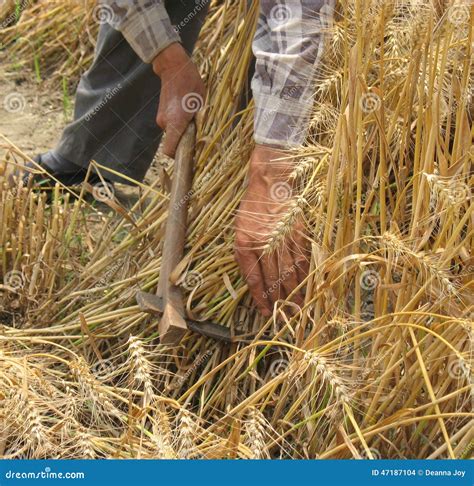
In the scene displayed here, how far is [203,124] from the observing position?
87.0 inches

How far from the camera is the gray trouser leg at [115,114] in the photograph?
111 inches

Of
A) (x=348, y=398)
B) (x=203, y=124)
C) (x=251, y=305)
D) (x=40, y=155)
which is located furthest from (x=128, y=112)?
(x=348, y=398)

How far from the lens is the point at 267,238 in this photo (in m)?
1.80

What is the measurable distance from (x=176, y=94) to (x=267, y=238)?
1.65 ft

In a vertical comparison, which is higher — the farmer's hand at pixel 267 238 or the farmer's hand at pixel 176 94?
the farmer's hand at pixel 176 94

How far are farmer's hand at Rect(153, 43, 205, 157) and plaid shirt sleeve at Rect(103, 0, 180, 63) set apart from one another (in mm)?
21

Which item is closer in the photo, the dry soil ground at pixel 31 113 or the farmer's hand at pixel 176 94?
the farmer's hand at pixel 176 94

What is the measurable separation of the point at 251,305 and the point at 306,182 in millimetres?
315

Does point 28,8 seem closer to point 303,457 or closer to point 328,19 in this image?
point 328,19

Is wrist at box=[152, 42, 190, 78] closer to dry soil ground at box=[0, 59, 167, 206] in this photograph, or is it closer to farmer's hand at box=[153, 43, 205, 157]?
farmer's hand at box=[153, 43, 205, 157]

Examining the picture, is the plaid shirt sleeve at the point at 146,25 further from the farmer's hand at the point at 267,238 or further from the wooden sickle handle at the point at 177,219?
the farmer's hand at the point at 267,238

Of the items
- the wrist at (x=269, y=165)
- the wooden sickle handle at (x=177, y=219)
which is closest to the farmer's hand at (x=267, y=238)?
the wrist at (x=269, y=165)

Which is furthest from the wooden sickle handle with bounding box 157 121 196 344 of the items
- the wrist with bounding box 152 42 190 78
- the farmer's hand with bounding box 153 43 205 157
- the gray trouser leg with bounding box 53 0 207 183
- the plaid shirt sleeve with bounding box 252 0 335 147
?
the gray trouser leg with bounding box 53 0 207 183

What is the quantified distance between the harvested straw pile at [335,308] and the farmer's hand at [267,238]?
0.04m
